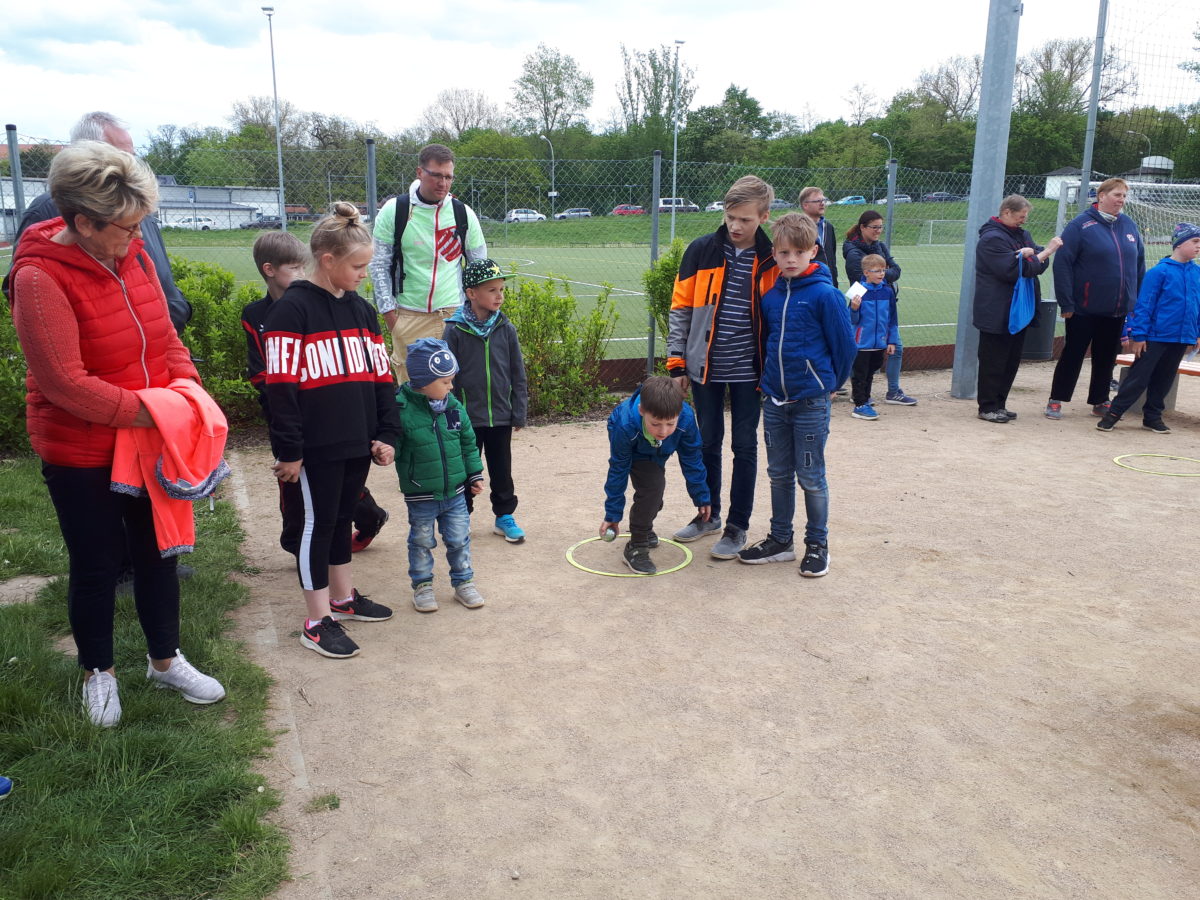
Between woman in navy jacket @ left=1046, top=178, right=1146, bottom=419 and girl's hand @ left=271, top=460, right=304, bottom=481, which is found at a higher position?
woman in navy jacket @ left=1046, top=178, right=1146, bottom=419

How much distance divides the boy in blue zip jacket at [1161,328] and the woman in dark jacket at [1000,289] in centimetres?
85

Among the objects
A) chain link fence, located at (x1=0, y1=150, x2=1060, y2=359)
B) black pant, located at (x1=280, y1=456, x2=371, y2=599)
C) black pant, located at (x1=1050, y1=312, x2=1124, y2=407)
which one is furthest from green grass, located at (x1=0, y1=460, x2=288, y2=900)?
black pant, located at (x1=1050, y1=312, x2=1124, y2=407)

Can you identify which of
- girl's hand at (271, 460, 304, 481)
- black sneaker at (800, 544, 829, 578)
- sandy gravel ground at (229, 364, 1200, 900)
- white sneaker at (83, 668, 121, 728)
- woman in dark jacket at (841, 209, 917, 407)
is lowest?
sandy gravel ground at (229, 364, 1200, 900)

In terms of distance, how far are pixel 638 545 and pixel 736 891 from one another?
8.68 ft

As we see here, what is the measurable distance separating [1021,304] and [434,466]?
21.0ft

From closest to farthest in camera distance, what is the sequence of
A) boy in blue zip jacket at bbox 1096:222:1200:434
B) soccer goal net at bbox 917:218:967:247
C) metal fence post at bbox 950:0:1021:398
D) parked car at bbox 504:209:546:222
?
1. boy in blue zip jacket at bbox 1096:222:1200:434
2. metal fence post at bbox 950:0:1021:398
3. parked car at bbox 504:209:546:222
4. soccer goal net at bbox 917:218:967:247

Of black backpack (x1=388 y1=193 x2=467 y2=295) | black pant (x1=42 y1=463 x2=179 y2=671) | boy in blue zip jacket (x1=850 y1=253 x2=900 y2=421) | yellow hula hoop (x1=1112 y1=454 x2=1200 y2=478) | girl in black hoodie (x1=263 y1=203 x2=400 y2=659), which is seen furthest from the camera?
boy in blue zip jacket (x1=850 y1=253 x2=900 y2=421)

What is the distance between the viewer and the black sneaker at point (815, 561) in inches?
195

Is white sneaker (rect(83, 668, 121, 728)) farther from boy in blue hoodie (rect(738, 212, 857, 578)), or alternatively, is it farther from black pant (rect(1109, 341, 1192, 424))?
black pant (rect(1109, 341, 1192, 424))

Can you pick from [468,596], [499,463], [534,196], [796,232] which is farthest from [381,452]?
[534,196]

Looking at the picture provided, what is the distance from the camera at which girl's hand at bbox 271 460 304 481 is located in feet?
12.1

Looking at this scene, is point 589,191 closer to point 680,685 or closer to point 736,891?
point 680,685

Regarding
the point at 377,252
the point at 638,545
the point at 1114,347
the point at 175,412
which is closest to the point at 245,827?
the point at 175,412

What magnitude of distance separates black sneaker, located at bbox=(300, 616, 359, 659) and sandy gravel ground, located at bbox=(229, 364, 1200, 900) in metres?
0.06
